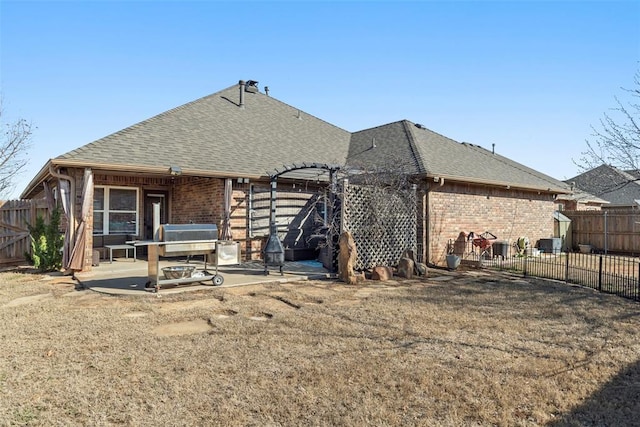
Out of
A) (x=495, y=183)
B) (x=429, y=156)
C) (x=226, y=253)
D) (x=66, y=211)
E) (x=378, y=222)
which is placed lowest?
(x=226, y=253)

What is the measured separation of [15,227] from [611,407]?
15.0m

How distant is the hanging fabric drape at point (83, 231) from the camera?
9156mm

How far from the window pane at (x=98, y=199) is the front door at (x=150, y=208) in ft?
4.37

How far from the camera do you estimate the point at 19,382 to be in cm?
354

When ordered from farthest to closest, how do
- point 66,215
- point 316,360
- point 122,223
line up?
point 122,223
point 66,215
point 316,360

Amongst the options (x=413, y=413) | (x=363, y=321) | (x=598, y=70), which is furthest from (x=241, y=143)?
(x=413, y=413)

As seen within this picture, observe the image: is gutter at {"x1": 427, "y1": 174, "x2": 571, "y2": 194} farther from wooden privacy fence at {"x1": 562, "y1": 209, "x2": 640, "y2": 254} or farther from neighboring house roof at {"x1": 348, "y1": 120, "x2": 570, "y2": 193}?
wooden privacy fence at {"x1": 562, "y1": 209, "x2": 640, "y2": 254}

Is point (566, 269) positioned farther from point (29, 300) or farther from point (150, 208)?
point (150, 208)

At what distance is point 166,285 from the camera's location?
7.91 metres

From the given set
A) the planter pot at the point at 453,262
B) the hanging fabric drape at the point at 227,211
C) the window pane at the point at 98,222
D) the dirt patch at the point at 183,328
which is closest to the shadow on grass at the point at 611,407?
the dirt patch at the point at 183,328

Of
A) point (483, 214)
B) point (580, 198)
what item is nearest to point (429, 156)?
point (483, 214)

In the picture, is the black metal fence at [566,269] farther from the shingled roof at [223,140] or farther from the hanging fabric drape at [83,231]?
the hanging fabric drape at [83,231]

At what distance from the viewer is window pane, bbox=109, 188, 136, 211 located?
1264 centimetres

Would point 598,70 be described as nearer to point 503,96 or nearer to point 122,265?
point 503,96
